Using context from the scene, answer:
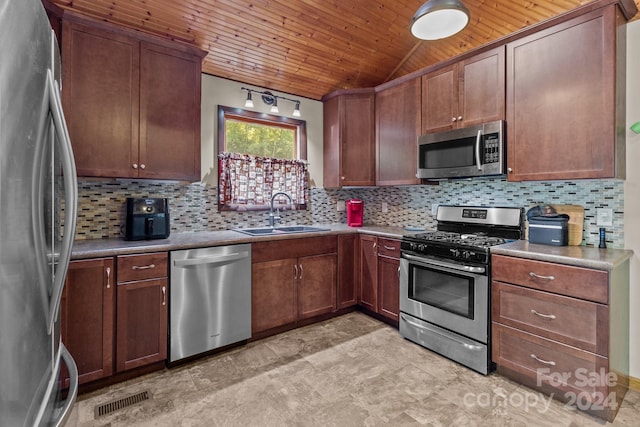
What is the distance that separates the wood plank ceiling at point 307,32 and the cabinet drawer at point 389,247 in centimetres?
198

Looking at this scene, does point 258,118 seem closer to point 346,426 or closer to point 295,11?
point 295,11

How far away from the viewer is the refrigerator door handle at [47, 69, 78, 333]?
82cm

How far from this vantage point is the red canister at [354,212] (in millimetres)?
3703

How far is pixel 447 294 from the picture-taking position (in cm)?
253

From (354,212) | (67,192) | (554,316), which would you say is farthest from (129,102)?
(554,316)

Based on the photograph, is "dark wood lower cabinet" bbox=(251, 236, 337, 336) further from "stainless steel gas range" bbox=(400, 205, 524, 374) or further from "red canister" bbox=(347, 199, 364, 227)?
"stainless steel gas range" bbox=(400, 205, 524, 374)

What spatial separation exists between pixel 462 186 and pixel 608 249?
1.22 meters

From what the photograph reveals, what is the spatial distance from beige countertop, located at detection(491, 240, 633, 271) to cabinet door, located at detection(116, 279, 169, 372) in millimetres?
2407

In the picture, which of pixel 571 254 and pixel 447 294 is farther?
pixel 447 294

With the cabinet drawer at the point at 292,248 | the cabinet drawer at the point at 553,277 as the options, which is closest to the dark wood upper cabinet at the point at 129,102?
the cabinet drawer at the point at 292,248

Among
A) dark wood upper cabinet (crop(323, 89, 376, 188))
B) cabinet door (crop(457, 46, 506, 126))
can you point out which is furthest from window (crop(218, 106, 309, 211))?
cabinet door (crop(457, 46, 506, 126))

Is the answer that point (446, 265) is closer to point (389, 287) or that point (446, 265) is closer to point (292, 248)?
point (389, 287)

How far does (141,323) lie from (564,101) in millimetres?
3275

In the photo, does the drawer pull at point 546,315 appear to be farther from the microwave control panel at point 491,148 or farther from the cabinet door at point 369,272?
the cabinet door at point 369,272
